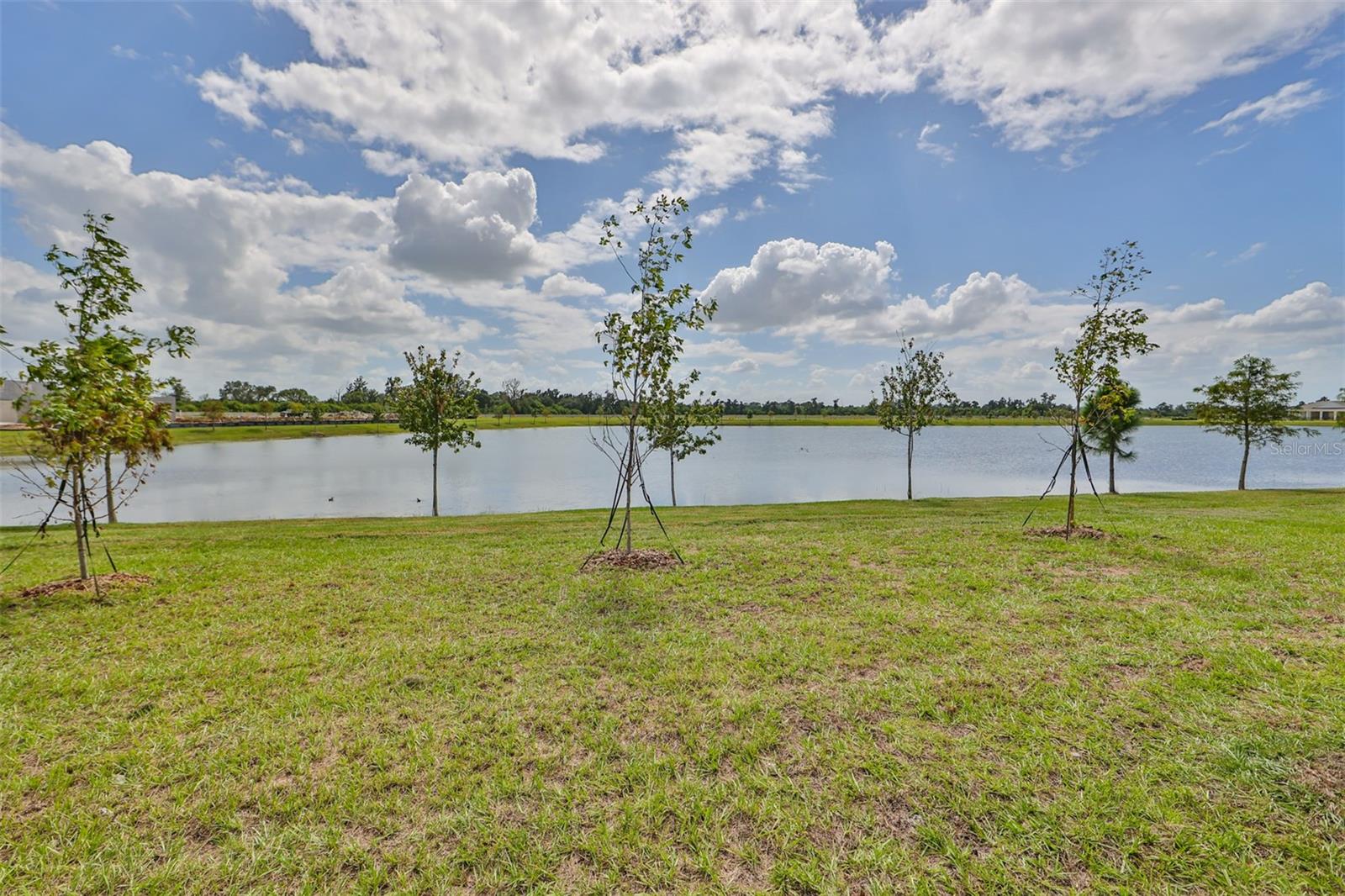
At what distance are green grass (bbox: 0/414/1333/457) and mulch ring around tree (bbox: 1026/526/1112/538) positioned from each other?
5208 millimetres

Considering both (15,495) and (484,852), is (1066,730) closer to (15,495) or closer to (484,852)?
(484,852)

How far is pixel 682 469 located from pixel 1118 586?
30399mm

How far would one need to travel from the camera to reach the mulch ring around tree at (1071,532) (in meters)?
9.76

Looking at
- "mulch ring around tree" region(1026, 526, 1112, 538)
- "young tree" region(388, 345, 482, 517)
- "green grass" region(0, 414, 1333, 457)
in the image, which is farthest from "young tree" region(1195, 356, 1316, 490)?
"young tree" region(388, 345, 482, 517)

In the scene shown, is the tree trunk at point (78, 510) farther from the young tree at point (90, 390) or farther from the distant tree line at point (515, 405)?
the distant tree line at point (515, 405)

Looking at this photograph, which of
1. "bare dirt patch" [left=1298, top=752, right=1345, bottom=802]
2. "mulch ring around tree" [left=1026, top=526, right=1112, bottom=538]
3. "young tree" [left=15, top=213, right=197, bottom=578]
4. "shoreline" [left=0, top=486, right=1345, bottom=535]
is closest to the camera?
"bare dirt patch" [left=1298, top=752, right=1345, bottom=802]

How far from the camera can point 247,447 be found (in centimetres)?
5284

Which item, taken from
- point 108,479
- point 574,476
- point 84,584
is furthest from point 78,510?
point 574,476

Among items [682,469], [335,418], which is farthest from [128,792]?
[335,418]

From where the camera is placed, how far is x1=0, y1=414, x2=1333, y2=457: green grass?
57.3 metres

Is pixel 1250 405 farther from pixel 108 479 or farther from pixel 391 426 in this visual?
pixel 391 426

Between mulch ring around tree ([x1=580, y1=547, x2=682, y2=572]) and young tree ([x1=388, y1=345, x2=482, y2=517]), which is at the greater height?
young tree ([x1=388, y1=345, x2=482, y2=517])

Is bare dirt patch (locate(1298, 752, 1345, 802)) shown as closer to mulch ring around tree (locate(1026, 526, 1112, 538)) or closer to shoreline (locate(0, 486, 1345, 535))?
mulch ring around tree (locate(1026, 526, 1112, 538))

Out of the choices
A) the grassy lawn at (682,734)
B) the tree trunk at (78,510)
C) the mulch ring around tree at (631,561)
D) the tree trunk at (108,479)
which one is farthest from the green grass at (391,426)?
the tree trunk at (78,510)
